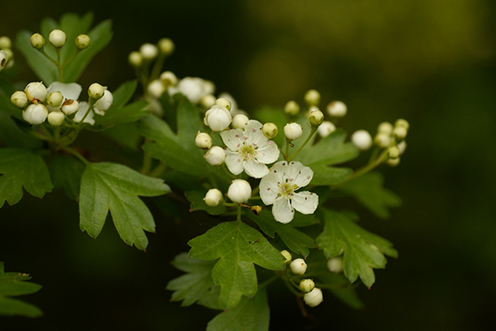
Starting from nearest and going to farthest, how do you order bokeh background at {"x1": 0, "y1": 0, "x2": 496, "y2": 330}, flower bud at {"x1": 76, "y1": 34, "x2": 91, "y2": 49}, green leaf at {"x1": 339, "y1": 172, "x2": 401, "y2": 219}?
flower bud at {"x1": 76, "y1": 34, "x2": 91, "y2": 49}, green leaf at {"x1": 339, "y1": 172, "x2": 401, "y2": 219}, bokeh background at {"x1": 0, "y1": 0, "x2": 496, "y2": 330}

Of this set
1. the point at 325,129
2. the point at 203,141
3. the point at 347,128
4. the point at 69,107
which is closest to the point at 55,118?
the point at 69,107

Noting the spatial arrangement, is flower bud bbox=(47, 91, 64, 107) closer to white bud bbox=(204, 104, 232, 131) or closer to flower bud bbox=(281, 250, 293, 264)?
white bud bbox=(204, 104, 232, 131)

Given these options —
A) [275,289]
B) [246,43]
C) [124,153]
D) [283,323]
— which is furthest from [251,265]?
[246,43]

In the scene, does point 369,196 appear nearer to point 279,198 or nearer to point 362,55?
point 279,198

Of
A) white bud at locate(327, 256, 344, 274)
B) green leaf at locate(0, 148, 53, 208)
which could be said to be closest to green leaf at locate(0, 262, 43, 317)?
green leaf at locate(0, 148, 53, 208)

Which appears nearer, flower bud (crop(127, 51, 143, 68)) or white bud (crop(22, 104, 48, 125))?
white bud (crop(22, 104, 48, 125))

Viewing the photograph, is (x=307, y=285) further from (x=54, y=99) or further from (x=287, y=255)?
(x=54, y=99)
